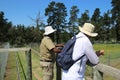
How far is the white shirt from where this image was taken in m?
4.70

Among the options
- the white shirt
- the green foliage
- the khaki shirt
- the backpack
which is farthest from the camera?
the green foliage

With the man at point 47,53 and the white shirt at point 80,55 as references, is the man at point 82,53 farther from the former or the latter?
the man at point 47,53

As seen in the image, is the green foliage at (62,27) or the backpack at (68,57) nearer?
the backpack at (68,57)

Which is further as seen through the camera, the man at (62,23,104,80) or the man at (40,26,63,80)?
the man at (40,26,63,80)

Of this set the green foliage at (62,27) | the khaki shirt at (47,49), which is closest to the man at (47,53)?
the khaki shirt at (47,49)

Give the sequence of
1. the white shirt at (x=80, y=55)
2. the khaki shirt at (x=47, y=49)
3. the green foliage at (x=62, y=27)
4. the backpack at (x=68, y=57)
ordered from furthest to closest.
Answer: the green foliage at (x=62, y=27) → the khaki shirt at (x=47, y=49) → the backpack at (x=68, y=57) → the white shirt at (x=80, y=55)

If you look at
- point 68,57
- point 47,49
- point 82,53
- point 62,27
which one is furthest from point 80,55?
point 62,27

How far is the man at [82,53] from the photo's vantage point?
4703 millimetres

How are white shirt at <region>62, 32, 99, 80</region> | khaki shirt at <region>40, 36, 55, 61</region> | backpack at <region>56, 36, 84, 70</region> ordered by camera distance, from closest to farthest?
1. white shirt at <region>62, 32, 99, 80</region>
2. backpack at <region>56, 36, 84, 70</region>
3. khaki shirt at <region>40, 36, 55, 61</region>

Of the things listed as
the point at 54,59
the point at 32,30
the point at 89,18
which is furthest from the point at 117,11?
the point at 54,59

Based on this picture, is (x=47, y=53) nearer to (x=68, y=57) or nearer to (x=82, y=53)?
(x=68, y=57)

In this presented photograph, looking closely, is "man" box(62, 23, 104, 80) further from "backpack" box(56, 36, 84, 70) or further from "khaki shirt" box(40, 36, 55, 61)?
"khaki shirt" box(40, 36, 55, 61)

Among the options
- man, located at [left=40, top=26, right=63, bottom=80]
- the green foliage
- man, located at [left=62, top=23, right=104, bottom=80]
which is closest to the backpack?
man, located at [left=62, top=23, right=104, bottom=80]

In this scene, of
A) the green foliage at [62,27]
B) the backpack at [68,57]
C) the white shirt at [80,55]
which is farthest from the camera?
the green foliage at [62,27]
